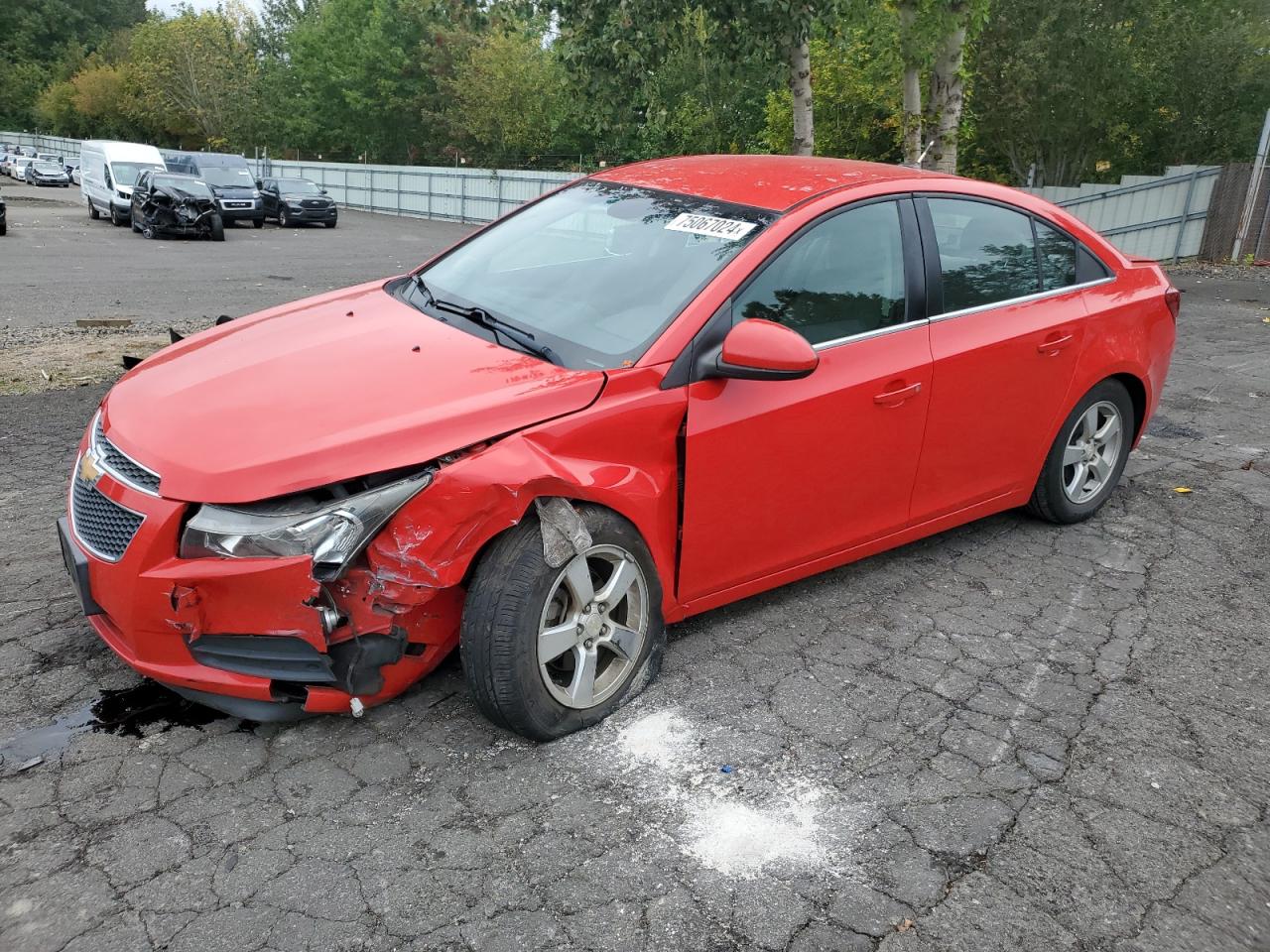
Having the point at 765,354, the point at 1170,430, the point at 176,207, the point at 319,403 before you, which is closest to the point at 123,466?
the point at 319,403

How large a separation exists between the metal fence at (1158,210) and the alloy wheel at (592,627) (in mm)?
17773

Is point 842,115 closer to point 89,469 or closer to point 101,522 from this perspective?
point 89,469

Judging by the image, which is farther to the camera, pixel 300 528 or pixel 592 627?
pixel 592 627

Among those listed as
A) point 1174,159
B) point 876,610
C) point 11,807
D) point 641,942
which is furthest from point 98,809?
point 1174,159

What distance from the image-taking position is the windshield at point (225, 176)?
27.1 meters

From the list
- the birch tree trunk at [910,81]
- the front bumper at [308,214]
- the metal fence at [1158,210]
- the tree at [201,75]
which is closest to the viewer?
the birch tree trunk at [910,81]

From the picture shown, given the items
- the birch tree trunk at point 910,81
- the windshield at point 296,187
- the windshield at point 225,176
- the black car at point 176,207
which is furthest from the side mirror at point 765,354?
the windshield at point 296,187

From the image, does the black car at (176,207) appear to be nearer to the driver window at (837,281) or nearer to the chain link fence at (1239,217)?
the chain link fence at (1239,217)

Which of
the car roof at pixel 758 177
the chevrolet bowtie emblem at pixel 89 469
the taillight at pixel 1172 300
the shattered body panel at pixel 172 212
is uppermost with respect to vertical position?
the car roof at pixel 758 177

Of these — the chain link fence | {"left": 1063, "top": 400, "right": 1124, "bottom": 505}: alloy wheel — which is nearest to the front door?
{"left": 1063, "top": 400, "right": 1124, "bottom": 505}: alloy wheel

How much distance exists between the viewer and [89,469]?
123 inches

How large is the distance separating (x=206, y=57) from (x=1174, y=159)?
56.5 metres

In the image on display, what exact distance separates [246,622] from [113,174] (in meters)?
26.5

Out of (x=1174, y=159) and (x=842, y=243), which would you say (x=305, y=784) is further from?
(x=1174, y=159)
